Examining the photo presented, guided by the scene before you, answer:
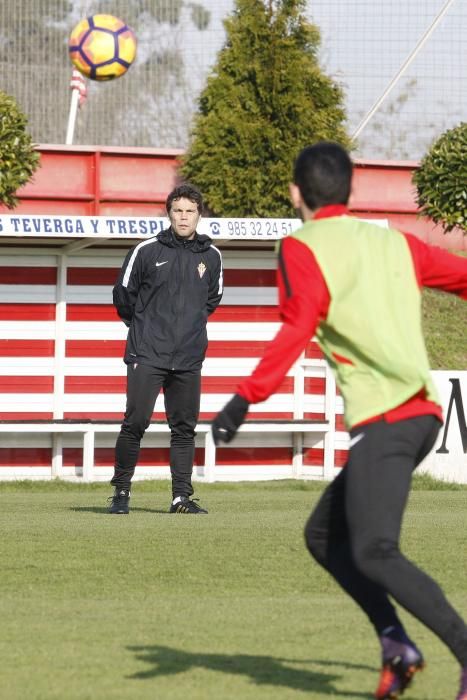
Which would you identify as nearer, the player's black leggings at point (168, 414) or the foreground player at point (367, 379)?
the foreground player at point (367, 379)

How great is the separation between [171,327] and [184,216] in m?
0.78

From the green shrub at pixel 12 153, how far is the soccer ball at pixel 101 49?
160 centimetres

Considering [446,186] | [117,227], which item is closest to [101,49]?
[446,186]

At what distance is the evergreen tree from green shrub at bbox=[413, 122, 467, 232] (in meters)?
1.58

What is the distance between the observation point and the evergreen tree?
21609 millimetres

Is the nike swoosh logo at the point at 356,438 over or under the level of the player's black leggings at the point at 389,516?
over

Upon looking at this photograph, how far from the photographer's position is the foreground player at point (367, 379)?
189 inches

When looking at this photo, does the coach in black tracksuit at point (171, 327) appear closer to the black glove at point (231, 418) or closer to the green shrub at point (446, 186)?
the black glove at point (231, 418)

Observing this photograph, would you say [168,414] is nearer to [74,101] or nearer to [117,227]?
[117,227]

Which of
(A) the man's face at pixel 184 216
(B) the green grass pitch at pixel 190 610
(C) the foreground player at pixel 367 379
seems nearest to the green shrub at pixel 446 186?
Result: (B) the green grass pitch at pixel 190 610

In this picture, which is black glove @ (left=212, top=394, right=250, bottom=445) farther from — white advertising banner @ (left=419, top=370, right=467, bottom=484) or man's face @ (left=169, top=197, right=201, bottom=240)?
white advertising banner @ (left=419, top=370, right=467, bottom=484)

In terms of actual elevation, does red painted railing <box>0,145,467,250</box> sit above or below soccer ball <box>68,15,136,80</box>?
below

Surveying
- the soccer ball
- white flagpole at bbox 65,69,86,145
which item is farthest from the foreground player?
white flagpole at bbox 65,69,86,145

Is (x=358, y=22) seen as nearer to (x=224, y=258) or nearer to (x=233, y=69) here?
(x=233, y=69)
